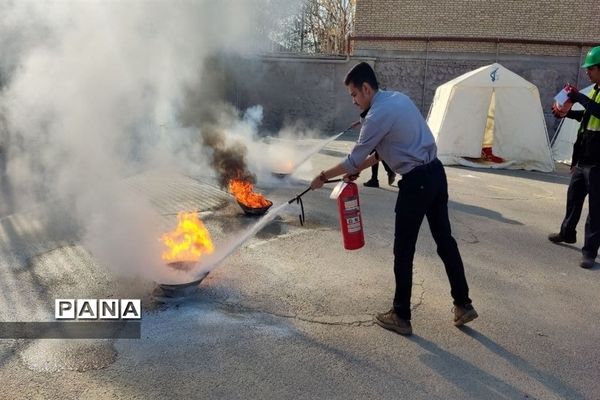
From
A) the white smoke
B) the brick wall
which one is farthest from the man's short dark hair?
the brick wall

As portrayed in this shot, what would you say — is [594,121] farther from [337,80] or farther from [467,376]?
[337,80]

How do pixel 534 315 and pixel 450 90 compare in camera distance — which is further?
pixel 450 90

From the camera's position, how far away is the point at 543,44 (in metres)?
15.1

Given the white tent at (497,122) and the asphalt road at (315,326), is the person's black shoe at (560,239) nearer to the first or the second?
the asphalt road at (315,326)

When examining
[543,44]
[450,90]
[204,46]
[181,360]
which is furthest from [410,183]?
[543,44]

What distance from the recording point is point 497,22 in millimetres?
15422

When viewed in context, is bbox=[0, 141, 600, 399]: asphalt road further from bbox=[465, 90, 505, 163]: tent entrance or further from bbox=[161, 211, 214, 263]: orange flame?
bbox=[465, 90, 505, 163]: tent entrance

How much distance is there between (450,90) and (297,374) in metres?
9.43

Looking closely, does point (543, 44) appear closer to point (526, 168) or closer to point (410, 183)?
point (526, 168)

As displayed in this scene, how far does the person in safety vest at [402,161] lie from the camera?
10.0ft

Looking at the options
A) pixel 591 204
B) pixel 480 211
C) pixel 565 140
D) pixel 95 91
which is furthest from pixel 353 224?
pixel 565 140

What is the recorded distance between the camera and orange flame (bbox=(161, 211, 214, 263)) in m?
4.14

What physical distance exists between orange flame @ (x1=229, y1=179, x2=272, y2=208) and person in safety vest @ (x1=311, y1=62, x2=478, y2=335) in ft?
9.09

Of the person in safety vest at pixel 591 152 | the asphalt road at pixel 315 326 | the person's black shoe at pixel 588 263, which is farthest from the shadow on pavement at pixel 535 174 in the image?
the person's black shoe at pixel 588 263
